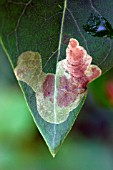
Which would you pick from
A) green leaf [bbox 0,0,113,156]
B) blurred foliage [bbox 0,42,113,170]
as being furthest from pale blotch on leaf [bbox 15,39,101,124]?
blurred foliage [bbox 0,42,113,170]

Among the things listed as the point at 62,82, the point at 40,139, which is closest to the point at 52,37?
the point at 62,82

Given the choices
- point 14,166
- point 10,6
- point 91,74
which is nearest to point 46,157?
point 14,166

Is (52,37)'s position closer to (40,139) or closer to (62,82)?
(62,82)

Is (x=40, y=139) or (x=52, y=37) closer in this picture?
(x=52, y=37)

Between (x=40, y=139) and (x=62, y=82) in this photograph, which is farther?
(x=40, y=139)

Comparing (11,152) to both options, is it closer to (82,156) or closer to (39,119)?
(82,156)

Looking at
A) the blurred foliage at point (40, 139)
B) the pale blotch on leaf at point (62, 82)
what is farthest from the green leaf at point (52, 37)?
the blurred foliage at point (40, 139)

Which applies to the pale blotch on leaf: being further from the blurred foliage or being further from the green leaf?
the blurred foliage

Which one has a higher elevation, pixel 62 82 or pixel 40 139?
pixel 62 82
